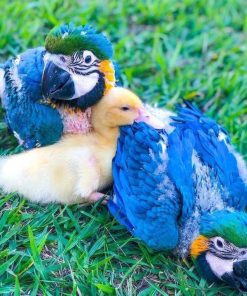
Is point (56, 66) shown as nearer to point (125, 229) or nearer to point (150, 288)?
point (125, 229)

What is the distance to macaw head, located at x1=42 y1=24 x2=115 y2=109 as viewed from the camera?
2.44 meters

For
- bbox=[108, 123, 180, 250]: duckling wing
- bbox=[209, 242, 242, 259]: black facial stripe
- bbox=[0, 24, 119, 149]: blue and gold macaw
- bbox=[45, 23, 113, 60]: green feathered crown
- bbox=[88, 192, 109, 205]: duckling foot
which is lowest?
bbox=[209, 242, 242, 259]: black facial stripe

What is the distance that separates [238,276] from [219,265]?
8 centimetres

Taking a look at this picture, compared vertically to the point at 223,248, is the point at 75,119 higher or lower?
higher

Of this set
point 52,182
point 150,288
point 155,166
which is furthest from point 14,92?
point 150,288

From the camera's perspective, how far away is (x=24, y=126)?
2613 mm

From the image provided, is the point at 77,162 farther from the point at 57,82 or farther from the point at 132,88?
the point at 132,88

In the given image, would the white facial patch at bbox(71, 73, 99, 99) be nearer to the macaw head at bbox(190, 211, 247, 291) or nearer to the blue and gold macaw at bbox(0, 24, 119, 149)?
the blue and gold macaw at bbox(0, 24, 119, 149)

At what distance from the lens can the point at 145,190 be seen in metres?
2.36

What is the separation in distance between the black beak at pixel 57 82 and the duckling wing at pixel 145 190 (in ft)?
0.90

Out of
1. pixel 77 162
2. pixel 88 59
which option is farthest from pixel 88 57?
pixel 77 162

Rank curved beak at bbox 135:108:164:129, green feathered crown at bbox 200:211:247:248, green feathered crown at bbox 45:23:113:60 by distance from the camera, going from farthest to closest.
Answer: curved beak at bbox 135:108:164:129
green feathered crown at bbox 45:23:113:60
green feathered crown at bbox 200:211:247:248

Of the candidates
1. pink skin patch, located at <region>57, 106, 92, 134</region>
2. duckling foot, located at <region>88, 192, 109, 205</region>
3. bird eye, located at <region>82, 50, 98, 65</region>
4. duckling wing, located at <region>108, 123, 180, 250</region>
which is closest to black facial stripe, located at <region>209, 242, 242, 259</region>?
duckling wing, located at <region>108, 123, 180, 250</region>

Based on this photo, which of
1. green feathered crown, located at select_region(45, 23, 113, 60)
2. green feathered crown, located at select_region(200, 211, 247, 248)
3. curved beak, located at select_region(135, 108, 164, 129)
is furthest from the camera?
curved beak, located at select_region(135, 108, 164, 129)
